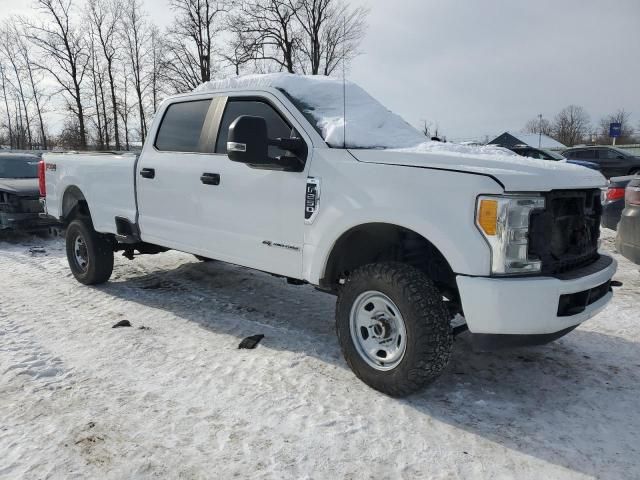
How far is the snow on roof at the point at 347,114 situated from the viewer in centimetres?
338

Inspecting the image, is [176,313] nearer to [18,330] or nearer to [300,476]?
[18,330]

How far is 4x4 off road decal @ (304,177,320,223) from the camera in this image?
328 cm

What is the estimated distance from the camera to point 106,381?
323 cm

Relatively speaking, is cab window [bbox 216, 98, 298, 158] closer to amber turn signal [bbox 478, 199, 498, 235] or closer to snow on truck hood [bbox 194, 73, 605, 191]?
snow on truck hood [bbox 194, 73, 605, 191]

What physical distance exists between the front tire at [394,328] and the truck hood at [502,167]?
656 mm

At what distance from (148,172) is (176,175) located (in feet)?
1.55

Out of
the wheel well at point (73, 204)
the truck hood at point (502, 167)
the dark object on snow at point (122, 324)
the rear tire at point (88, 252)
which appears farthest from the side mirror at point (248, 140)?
the wheel well at point (73, 204)

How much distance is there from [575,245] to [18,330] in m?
4.43

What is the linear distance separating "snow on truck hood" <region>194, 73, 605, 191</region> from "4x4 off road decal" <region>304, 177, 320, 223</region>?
0.31 metres

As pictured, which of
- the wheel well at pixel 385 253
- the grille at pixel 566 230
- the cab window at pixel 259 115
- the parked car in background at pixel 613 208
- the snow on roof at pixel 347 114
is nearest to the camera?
the grille at pixel 566 230

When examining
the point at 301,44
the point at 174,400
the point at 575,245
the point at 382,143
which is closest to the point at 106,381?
the point at 174,400

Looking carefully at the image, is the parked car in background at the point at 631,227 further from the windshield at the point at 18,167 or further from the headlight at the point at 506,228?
the windshield at the point at 18,167

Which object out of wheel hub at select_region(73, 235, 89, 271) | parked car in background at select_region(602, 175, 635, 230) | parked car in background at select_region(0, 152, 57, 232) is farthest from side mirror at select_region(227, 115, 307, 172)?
Answer: parked car in background at select_region(0, 152, 57, 232)

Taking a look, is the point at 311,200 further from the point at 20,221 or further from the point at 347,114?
the point at 20,221
